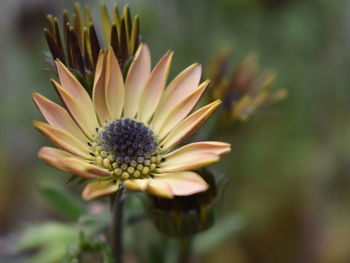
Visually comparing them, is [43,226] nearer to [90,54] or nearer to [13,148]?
[90,54]

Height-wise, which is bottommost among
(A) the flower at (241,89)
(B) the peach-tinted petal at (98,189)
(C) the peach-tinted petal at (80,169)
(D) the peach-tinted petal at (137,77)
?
(A) the flower at (241,89)

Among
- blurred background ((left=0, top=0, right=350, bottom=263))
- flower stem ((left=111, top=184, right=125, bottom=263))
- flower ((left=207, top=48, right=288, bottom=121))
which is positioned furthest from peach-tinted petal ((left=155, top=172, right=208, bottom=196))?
blurred background ((left=0, top=0, right=350, bottom=263))

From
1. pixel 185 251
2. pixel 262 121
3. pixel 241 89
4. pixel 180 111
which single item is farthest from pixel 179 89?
pixel 262 121

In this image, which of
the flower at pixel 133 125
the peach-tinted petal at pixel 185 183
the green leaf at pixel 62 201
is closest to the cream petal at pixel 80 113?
the flower at pixel 133 125

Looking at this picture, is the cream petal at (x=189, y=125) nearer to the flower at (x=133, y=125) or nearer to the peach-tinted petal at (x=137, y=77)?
the flower at (x=133, y=125)

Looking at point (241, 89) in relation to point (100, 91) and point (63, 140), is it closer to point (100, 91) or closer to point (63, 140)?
point (100, 91)

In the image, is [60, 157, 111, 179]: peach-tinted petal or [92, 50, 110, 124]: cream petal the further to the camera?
[92, 50, 110, 124]: cream petal

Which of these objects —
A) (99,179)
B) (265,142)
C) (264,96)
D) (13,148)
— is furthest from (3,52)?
(99,179)

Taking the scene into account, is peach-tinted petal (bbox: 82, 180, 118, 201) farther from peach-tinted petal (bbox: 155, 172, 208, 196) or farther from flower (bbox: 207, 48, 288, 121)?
flower (bbox: 207, 48, 288, 121)
